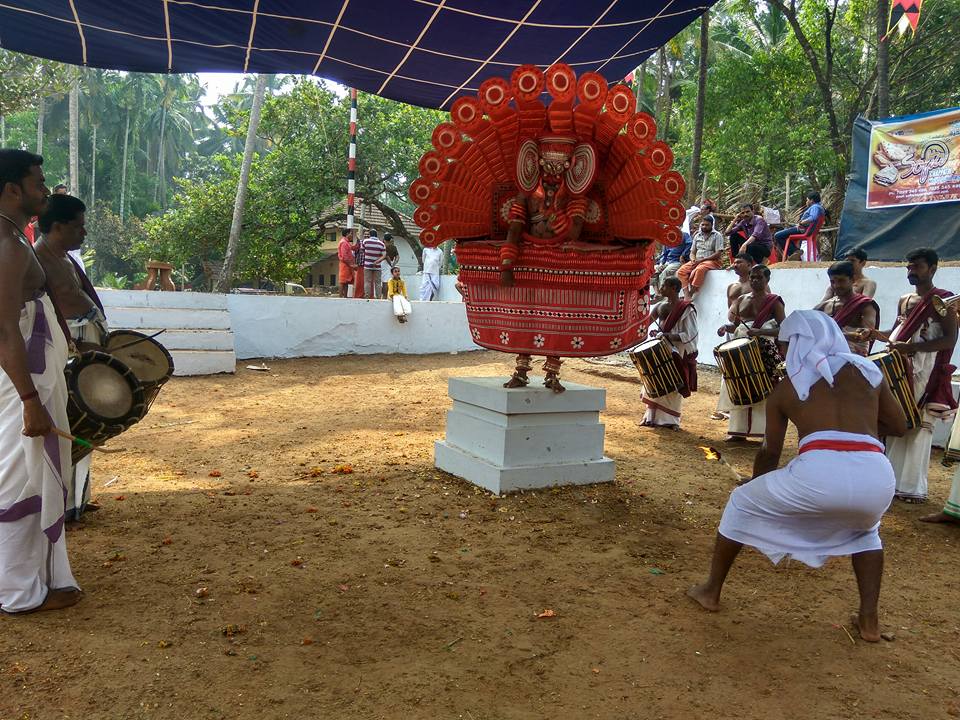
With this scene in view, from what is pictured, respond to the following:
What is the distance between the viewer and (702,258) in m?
12.3

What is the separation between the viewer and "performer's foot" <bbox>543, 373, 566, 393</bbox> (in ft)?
17.7

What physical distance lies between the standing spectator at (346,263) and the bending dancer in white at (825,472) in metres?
12.9

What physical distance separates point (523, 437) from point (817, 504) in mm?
2481

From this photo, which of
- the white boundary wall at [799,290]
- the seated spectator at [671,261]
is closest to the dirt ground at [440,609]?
the white boundary wall at [799,290]

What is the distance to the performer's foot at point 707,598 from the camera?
3.52 m

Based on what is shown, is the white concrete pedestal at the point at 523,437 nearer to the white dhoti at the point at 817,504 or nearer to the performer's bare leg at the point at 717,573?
the performer's bare leg at the point at 717,573

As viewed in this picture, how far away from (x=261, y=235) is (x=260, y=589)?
17.7m

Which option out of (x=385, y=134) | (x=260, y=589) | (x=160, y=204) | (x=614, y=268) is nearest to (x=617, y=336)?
(x=614, y=268)

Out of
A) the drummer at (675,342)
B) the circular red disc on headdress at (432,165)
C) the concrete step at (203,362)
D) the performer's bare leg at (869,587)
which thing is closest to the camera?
the performer's bare leg at (869,587)

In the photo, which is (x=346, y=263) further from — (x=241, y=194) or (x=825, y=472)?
(x=825, y=472)

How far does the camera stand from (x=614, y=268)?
5.30 m

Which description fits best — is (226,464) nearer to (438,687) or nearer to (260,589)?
(260,589)

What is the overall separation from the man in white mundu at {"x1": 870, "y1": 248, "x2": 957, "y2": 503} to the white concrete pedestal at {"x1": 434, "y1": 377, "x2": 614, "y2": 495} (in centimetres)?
247

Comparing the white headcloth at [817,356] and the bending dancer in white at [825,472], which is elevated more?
the white headcloth at [817,356]
